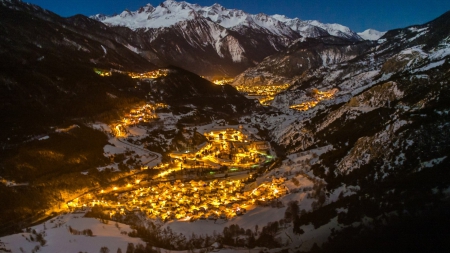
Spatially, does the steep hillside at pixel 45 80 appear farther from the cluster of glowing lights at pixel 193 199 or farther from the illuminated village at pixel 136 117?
the cluster of glowing lights at pixel 193 199

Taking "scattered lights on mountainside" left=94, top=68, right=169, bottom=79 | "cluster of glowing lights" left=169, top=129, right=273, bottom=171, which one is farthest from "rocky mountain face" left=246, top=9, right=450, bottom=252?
"scattered lights on mountainside" left=94, top=68, right=169, bottom=79

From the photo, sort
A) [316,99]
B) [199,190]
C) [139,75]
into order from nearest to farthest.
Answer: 1. [199,190]
2. [316,99]
3. [139,75]

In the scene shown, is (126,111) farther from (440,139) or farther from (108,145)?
(440,139)

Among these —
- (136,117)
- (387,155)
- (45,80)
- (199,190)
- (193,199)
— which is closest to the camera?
(387,155)

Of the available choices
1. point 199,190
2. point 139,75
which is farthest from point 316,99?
point 139,75

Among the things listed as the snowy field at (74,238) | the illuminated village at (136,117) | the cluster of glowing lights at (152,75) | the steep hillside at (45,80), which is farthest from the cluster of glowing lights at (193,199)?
the cluster of glowing lights at (152,75)

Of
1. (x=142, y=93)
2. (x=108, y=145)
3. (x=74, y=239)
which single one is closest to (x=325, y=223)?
(x=74, y=239)

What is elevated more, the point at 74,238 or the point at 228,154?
the point at 228,154

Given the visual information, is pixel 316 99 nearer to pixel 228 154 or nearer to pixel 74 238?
pixel 228 154

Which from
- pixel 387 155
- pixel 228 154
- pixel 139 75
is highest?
pixel 139 75

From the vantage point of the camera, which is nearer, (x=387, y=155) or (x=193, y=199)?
(x=387, y=155)

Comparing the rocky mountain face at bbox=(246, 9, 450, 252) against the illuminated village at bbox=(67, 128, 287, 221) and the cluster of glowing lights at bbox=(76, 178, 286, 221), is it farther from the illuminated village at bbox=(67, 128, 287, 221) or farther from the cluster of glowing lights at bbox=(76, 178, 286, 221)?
the illuminated village at bbox=(67, 128, 287, 221)
